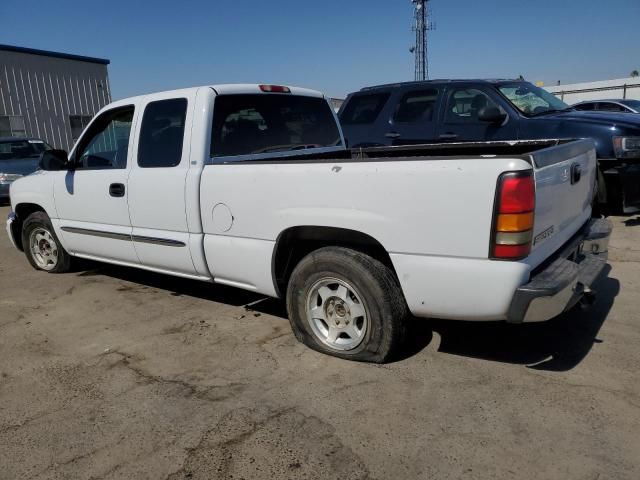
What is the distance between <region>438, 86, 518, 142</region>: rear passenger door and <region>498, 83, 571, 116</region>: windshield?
24cm

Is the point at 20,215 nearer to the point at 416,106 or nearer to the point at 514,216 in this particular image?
the point at 416,106

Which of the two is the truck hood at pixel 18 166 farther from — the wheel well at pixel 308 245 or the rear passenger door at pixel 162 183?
the wheel well at pixel 308 245

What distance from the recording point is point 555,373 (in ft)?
10.4

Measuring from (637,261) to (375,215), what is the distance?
3754 mm

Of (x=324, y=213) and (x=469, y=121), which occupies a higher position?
(x=469, y=121)

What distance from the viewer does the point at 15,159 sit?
40.3ft

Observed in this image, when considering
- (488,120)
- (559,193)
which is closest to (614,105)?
(488,120)

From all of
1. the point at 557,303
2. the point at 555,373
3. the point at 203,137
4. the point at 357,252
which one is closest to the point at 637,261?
the point at 555,373

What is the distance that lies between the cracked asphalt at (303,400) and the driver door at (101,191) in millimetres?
716

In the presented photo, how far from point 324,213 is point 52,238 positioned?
384 centimetres

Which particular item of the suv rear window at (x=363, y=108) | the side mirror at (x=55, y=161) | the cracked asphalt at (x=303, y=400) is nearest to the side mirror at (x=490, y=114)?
the suv rear window at (x=363, y=108)

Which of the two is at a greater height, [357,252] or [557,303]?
[357,252]

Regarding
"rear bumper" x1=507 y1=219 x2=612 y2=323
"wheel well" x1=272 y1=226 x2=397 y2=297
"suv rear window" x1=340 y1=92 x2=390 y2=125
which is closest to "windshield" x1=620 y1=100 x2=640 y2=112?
"suv rear window" x1=340 y1=92 x2=390 y2=125

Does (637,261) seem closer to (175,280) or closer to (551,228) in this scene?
(551,228)
